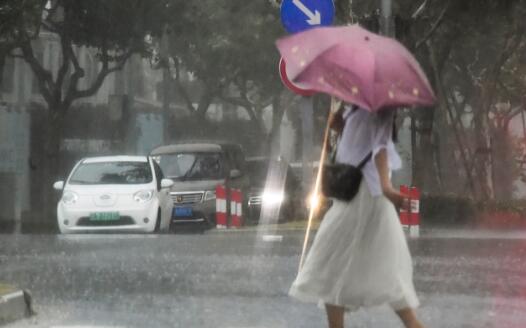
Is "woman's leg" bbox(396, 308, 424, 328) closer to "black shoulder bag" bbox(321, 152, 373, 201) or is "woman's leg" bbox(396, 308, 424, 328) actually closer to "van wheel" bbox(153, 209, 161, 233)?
"black shoulder bag" bbox(321, 152, 373, 201)

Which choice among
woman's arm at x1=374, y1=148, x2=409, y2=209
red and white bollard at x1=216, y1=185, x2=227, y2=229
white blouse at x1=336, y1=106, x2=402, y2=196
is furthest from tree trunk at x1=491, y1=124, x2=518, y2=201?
woman's arm at x1=374, y1=148, x2=409, y2=209

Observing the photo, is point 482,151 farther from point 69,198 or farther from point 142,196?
point 69,198

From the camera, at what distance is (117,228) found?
68.5 feet

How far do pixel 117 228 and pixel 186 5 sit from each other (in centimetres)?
1669

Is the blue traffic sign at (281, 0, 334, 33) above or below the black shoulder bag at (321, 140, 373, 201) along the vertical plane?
above

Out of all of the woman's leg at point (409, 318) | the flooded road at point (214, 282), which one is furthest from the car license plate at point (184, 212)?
the woman's leg at point (409, 318)

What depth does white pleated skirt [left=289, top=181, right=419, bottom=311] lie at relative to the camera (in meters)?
6.87

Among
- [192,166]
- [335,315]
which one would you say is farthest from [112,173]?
[335,315]

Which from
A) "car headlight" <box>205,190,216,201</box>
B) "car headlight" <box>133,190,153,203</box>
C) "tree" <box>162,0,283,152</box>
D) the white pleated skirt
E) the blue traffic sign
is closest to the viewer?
the white pleated skirt

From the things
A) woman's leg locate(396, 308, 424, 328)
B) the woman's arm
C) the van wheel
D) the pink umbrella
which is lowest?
the van wheel

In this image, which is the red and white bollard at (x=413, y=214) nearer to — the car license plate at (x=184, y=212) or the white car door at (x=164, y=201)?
the white car door at (x=164, y=201)

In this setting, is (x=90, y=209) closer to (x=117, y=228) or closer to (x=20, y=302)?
(x=117, y=228)

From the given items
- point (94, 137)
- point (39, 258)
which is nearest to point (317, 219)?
point (39, 258)

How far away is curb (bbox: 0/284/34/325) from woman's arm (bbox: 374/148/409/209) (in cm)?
373
